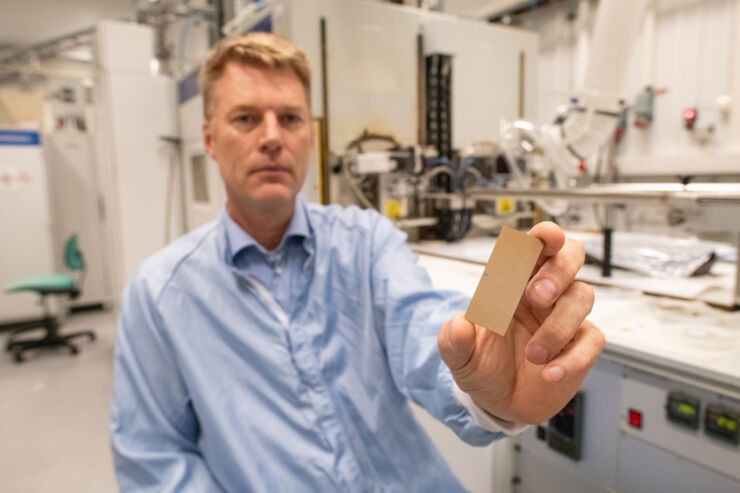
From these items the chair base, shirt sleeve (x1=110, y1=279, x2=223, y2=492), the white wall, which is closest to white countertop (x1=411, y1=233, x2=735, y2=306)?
shirt sleeve (x1=110, y1=279, x2=223, y2=492)

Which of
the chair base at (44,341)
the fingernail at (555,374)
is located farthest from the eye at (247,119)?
the chair base at (44,341)

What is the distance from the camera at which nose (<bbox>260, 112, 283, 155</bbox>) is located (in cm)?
97

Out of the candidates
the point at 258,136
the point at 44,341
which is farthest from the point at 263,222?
the point at 44,341

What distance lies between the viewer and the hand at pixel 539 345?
1.55 ft

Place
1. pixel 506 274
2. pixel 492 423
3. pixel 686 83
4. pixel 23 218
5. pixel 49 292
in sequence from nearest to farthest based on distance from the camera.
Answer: pixel 506 274 → pixel 492 423 → pixel 686 83 → pixel 49 292 → pixel 23 218

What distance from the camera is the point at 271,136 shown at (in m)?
0.97

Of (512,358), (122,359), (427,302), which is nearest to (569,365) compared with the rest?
(512,358)

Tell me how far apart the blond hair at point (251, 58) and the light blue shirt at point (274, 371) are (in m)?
0.34

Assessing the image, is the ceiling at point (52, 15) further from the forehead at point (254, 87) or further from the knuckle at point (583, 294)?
the knuckle at point (583, 294)

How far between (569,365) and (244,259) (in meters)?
0.70

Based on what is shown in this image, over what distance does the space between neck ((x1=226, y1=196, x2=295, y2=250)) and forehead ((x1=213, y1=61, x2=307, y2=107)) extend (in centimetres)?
22

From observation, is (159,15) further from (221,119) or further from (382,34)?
(221,119)

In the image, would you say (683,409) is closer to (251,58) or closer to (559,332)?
(559,332)

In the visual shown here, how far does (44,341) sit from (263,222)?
322cm
